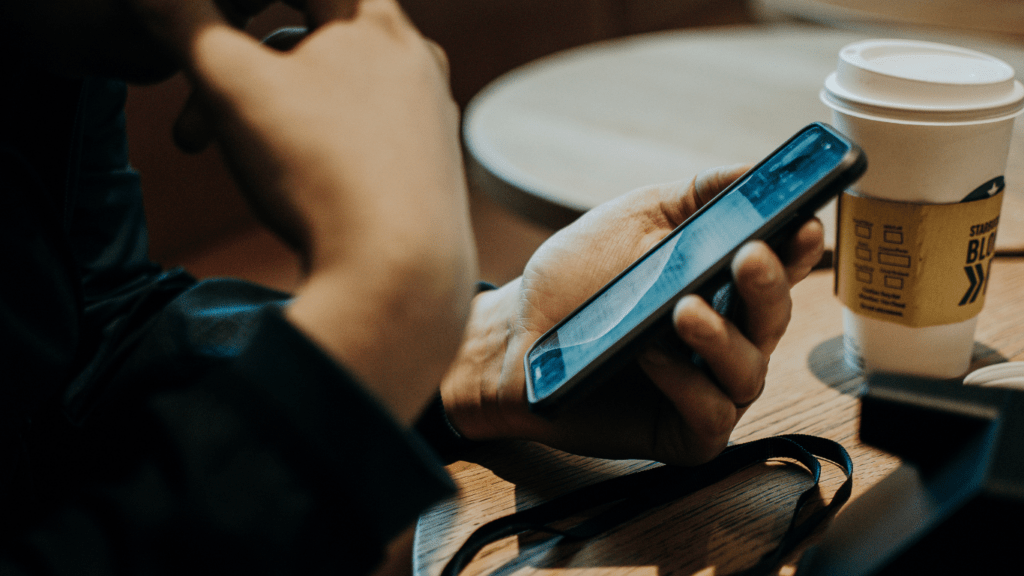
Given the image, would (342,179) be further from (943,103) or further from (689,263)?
(943,103)

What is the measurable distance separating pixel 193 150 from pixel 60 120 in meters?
0.20

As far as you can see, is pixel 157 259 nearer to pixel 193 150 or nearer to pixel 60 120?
pixel 60 120

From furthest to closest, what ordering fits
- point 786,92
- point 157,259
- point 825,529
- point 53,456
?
point 157,259 → point 786,92 → point 53,456 → point 825,529

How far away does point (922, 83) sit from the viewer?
1.51 feet

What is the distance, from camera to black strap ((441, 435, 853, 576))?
41cm

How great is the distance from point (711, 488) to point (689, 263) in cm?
14

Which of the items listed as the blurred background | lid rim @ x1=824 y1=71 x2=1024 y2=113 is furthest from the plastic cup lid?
the blurred background

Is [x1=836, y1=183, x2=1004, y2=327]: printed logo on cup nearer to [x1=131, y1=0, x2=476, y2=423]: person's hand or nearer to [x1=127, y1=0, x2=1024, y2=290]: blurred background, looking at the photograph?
[x1=131, y1=0, x2=476, y2=423]: person's hand

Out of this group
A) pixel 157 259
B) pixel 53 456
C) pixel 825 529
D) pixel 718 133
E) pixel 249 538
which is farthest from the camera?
pixel 157 259

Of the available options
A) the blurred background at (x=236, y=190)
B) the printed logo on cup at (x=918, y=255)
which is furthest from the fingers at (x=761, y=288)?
the blurred background at (x=236, y=190)

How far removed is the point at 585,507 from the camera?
1.47 ft

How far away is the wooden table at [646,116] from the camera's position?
87cm

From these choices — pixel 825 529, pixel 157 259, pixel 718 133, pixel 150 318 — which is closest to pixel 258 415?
pixel 825 529

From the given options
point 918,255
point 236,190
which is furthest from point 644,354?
point 236,190
